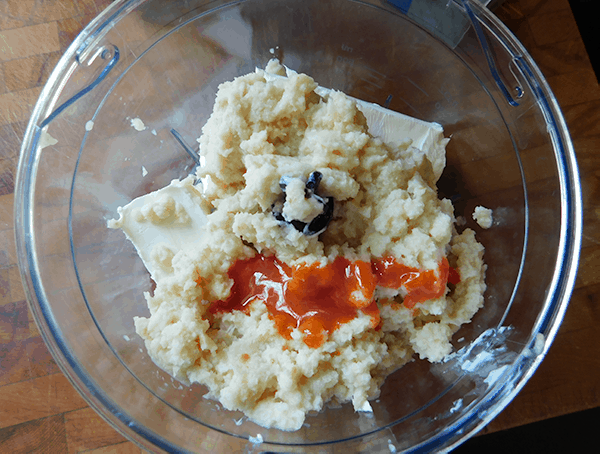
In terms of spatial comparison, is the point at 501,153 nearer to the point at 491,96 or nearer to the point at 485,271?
the point at 491,96

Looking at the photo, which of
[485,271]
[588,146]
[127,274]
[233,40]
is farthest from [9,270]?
[588,146]

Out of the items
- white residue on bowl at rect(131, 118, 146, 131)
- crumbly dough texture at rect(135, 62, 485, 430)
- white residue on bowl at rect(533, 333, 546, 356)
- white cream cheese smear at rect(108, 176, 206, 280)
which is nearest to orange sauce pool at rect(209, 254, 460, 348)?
crumbly dough texture at rect(135, 62, 485, 430)

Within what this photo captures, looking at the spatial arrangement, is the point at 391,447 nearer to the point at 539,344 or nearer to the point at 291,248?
the point at 539,344

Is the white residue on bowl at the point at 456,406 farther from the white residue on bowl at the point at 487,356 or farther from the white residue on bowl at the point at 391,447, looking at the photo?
the white residue on bowl at the point at 391,447

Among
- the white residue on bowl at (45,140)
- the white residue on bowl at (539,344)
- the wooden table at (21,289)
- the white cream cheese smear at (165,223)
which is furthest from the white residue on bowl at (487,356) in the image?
the white residue on bowl at (45,140)

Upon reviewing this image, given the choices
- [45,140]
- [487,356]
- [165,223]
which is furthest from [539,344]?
[45,140]
